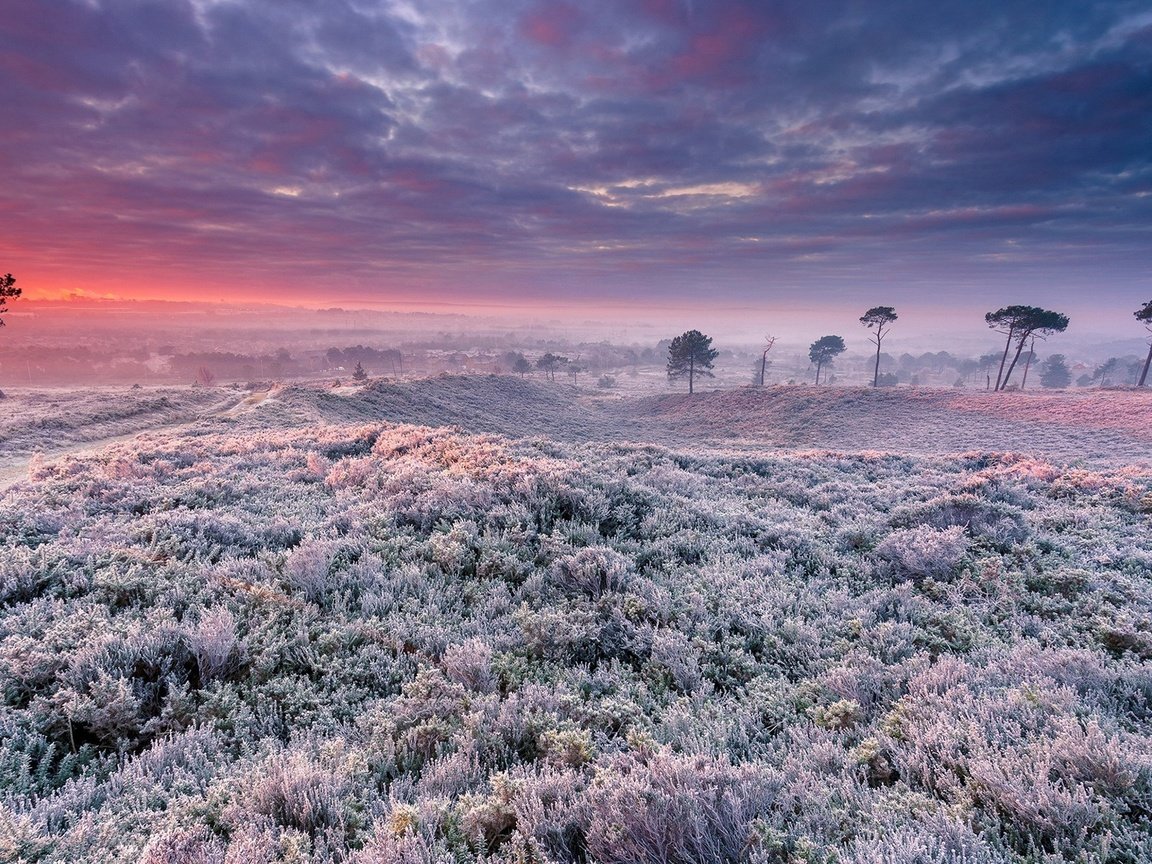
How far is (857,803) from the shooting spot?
3.20 meters

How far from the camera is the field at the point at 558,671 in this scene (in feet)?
9.80

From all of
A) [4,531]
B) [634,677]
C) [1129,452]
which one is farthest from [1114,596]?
[1129,452]

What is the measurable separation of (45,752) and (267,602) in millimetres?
1983

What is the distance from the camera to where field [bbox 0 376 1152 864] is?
299 cm

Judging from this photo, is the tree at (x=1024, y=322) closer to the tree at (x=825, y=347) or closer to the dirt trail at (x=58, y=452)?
the tree at (x=825, y=347)

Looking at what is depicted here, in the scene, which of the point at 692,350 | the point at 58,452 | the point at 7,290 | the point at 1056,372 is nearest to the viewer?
the point at 58,452

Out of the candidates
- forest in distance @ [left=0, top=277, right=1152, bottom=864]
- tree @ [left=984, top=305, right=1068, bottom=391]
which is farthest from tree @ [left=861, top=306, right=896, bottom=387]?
forest in distance @ [left=0, top=277, right=1152, bottom=864]

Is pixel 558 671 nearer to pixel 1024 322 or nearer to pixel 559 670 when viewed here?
pixel 559 670

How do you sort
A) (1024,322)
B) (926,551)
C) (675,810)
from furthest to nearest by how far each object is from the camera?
(1024,322)
(926,551)
(675,810)

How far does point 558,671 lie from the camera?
493cm

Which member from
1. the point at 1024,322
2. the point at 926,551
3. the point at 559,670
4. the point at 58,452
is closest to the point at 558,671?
the point at 559,670

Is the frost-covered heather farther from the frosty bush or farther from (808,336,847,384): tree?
(808,336,847,384): tree

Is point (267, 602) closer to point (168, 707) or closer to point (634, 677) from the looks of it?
point (168, 707)

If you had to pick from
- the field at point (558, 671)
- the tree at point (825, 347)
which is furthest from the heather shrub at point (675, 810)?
the tree at point (825, 347)
